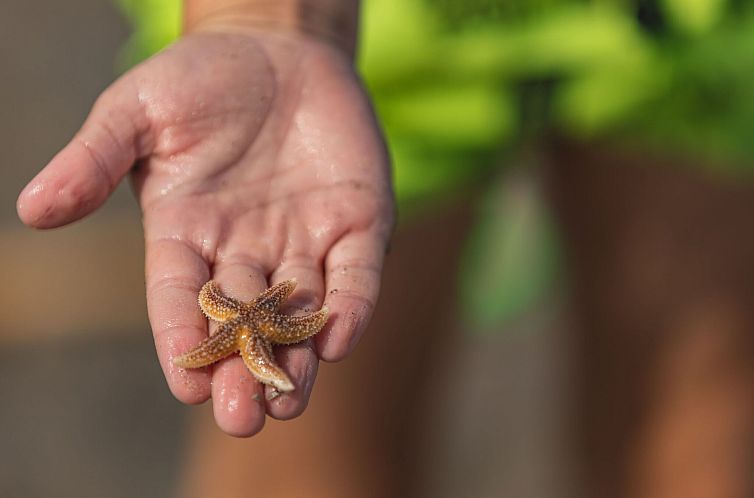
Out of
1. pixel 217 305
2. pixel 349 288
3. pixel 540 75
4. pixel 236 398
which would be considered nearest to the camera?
pixel 236 398

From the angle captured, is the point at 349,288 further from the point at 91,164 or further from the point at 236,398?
the point at 91,164

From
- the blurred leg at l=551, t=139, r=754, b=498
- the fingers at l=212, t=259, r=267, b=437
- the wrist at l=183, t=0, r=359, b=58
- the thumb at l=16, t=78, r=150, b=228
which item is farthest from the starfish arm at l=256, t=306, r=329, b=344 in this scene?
the blurred leg at l=551, t=139, r=754, b=498

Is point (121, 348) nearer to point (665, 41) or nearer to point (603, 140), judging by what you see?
point (603, 140)

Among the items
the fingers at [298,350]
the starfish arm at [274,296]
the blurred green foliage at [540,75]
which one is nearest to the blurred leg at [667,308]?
the blurred green foliage at [540,75]

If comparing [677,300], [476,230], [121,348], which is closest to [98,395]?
[121,348]

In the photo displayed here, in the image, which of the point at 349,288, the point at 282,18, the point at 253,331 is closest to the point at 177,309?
the point at 253,331
